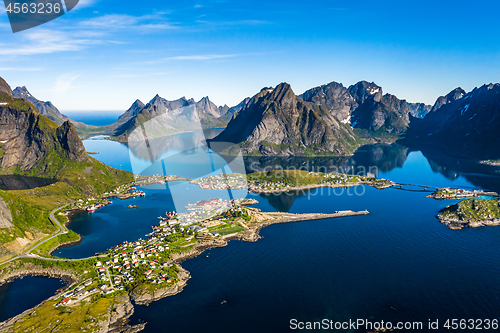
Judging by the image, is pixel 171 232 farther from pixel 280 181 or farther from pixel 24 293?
pixel 280 181

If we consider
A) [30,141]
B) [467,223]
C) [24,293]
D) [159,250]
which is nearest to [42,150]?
[30,141]

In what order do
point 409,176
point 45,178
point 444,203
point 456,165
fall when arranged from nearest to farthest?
point 444,203, point 45,178, point 409,176, point 456,165

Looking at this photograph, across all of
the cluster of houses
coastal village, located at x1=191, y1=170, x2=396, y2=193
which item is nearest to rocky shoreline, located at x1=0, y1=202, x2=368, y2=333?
coastal village, located at x1=191, y1=170, x2=396, y2=193

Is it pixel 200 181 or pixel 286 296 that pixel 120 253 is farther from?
pixel 200 181

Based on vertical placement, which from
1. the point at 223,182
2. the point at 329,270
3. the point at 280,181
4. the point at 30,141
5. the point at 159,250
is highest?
the point at 30,141

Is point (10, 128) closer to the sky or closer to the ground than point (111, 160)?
closer to the sky

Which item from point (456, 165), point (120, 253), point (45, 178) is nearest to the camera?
point (120, 253)

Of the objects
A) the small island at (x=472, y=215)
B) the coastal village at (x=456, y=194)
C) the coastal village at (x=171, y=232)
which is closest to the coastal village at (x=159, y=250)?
the coastal village at (x=171, y=232)

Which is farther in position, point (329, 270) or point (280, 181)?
point (280, 181)

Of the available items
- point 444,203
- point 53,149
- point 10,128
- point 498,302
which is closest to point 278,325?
point 498,302
